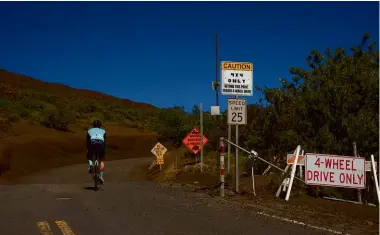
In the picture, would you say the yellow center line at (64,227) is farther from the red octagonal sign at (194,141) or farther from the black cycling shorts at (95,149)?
the red octagonal sign at (194,141)

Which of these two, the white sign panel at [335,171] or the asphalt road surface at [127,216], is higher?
the white sign panel at [335,171]

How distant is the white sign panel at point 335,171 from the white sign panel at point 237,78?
2.52 meters

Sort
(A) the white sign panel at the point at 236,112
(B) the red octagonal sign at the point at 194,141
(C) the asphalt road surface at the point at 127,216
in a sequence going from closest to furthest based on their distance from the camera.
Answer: (C) the asphalt road surface at the point at 127,216, (A) the white sign panel at the point at 236,112, (B) the red octagonal sign at the point at 194,141

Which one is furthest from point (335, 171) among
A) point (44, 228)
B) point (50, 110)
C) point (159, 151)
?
point (50, 110)

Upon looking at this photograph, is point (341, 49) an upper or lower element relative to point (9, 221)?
upper

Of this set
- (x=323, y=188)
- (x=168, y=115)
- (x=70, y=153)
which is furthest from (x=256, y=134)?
(x=70, y=153)

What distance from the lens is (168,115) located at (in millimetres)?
44719

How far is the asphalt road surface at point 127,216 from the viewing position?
7020 mm

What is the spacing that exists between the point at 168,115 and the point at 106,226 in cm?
3755

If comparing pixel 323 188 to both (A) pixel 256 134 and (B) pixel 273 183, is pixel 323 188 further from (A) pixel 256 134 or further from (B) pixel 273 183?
(A) pixel 256 134

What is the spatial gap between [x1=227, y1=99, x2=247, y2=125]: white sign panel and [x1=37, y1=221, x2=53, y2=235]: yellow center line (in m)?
5.79

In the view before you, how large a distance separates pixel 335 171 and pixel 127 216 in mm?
5300

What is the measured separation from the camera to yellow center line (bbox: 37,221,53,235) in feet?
22.1

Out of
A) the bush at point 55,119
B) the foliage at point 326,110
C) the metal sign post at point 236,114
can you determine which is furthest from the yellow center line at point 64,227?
the bush at point 55,119
